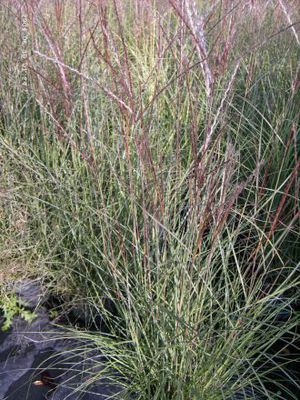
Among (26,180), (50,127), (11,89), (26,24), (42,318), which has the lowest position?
(42,318)

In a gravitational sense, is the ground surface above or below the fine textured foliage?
below

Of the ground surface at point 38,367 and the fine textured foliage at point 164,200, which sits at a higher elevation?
the fine textured foliage at point 164,200

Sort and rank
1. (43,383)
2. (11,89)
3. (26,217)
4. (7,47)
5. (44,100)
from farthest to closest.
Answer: (7,47) → (11,89) → (44,100) → (26,217) → (43,383)

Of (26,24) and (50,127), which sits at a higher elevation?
(26,24)

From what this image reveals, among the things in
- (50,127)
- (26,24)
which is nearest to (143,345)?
(50,127)

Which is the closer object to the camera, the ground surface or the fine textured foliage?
the fine textured foliage

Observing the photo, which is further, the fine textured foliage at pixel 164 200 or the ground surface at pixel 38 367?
the ground surface at pixel 38 367

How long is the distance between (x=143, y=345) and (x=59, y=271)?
0.63m

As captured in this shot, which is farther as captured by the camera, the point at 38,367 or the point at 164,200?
the point at 38,367

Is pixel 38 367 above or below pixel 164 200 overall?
below

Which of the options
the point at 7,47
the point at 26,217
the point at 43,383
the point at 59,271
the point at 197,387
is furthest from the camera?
the point at 7,47

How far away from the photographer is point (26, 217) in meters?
2.24

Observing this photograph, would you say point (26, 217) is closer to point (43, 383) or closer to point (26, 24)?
point (43, 383)

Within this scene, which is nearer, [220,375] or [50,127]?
[220,375]
